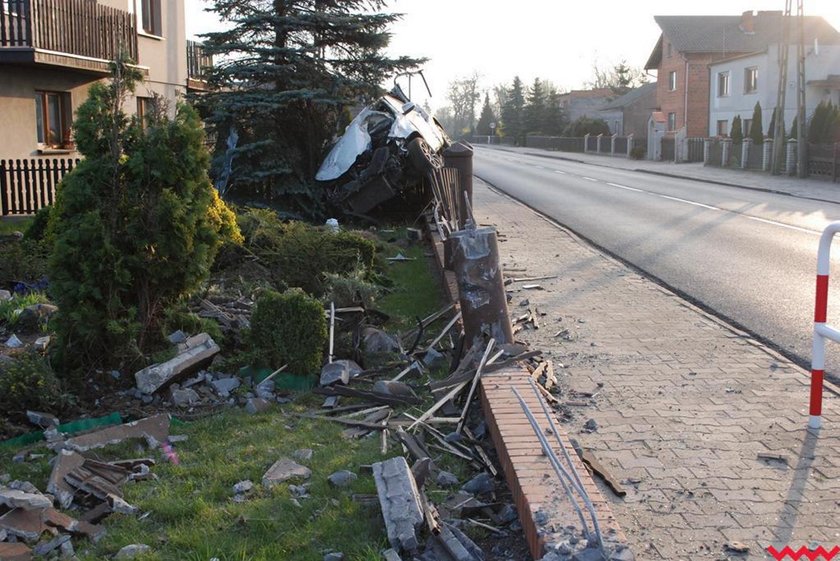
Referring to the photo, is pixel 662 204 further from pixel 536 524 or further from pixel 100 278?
pixel 536 524

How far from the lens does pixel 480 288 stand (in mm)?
6793

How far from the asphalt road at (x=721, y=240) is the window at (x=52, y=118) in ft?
37.8

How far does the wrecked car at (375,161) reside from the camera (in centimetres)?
1526

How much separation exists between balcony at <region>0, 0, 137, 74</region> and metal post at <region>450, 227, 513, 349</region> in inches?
490

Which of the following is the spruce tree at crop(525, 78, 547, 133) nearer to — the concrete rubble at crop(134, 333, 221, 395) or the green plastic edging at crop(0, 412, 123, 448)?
the concrete rubble at crop(134, 333, 221, 395)

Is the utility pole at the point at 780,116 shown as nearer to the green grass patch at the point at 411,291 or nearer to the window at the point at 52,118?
the window at the point at 52,118

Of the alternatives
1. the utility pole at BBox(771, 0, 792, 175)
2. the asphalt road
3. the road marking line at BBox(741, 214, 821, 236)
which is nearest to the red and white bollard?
the asphalt road

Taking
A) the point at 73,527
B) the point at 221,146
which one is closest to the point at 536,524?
the point at 73,527

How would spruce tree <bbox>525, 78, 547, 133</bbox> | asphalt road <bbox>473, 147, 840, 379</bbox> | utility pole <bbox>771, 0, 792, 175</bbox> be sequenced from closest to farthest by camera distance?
asphalt road <bbox>473, 147, 840, 379</bbox>, utility pole <bbox>771, 0, 792, 175</bbox>, spruce tree <bbox>525, 78, 547, 133</bbox>

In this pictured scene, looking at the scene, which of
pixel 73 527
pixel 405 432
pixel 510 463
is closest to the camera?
pixel 73 527

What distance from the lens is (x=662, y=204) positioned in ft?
75.1

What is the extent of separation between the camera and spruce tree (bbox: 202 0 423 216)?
15.9 metres

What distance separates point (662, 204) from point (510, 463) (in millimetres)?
19514

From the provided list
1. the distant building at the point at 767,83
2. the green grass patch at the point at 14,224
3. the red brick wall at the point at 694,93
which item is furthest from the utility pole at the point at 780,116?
the green grass patch at the point at 14,224
